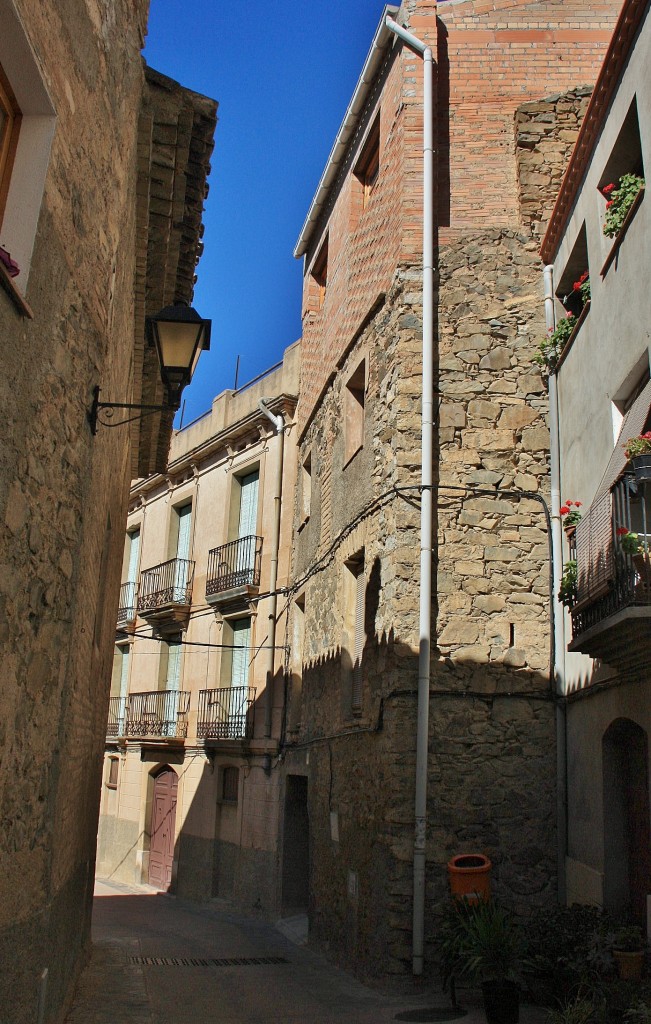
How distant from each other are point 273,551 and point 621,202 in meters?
10.8

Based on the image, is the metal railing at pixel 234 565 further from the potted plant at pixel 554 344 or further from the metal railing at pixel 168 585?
the potted plant at pixel 554 344

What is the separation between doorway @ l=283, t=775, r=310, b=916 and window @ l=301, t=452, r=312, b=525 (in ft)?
13.7

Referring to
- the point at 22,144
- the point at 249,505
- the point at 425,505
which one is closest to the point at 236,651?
the point at 249,505

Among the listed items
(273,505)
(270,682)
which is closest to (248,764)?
(270,682)

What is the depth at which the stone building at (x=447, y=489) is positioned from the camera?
29.7 ft

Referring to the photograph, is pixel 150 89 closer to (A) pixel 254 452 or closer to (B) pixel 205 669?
(A) pixel 254 452

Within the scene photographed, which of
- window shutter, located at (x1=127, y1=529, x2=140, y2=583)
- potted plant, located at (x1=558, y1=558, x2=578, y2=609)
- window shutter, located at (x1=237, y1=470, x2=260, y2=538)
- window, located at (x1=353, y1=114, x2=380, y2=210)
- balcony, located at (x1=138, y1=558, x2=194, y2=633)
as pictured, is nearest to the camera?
potted plant, located at (x1=558, y1=558, x2=578, y2=609)

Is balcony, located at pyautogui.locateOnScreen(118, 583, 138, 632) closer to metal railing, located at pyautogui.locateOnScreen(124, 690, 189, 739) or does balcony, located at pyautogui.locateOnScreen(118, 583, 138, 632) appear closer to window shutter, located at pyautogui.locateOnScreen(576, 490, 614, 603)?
metal railing, located at pyautogui.locateOnScreen(124, 690, 189, 739)

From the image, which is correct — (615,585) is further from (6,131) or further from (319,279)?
(319,279)

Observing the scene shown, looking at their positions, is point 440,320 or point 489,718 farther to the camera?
point 440,320

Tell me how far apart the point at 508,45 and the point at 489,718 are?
813cm

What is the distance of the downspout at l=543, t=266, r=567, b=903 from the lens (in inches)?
353

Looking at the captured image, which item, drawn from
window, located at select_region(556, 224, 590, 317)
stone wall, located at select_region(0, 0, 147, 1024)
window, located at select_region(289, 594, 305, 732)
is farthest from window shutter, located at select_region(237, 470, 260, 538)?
stone wall, located at select_region(0, 0, 147, 1024)

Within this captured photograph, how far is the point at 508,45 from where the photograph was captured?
1149 centimetres
